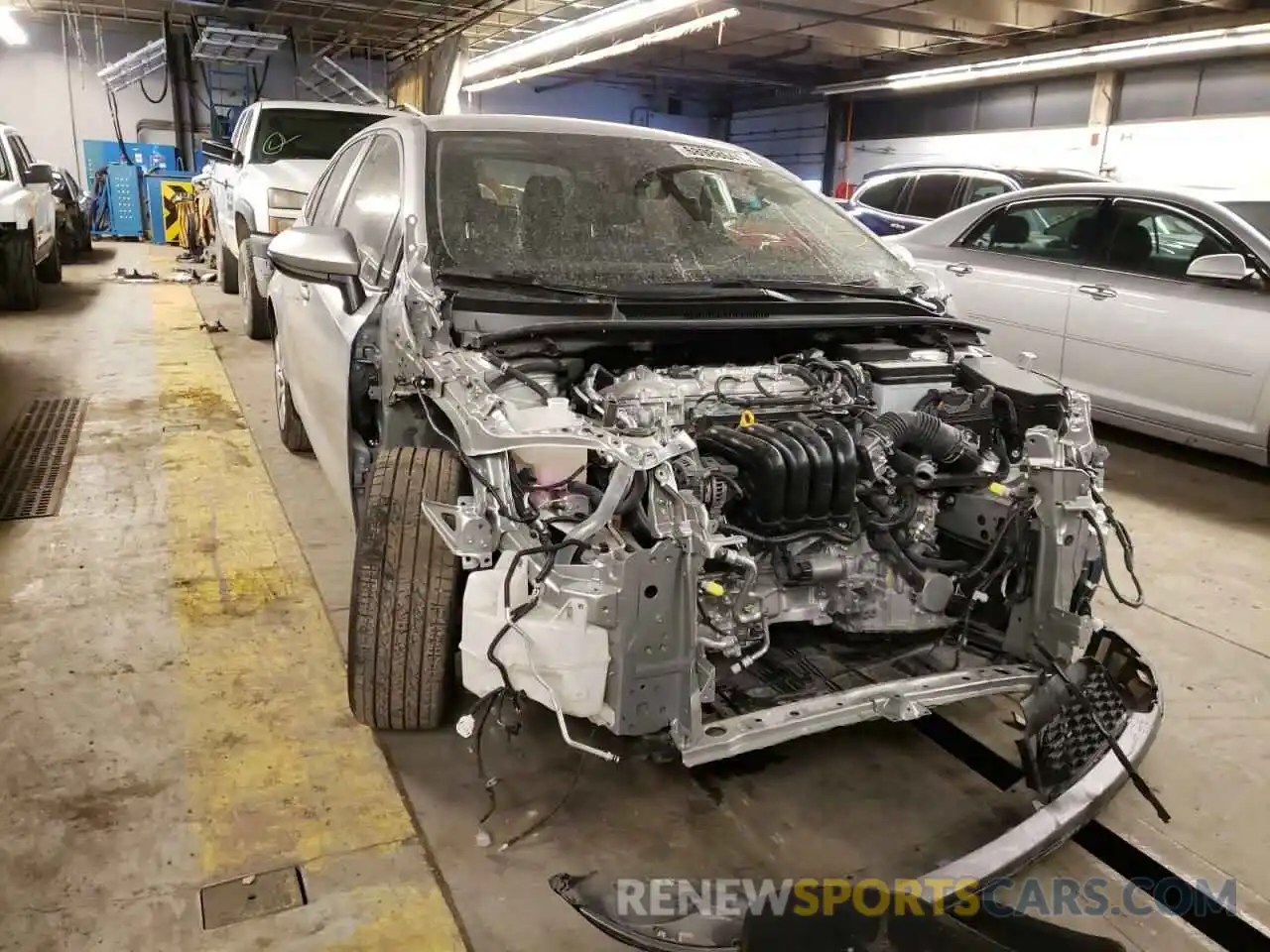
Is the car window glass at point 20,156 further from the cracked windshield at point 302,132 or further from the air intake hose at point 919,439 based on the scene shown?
the air intake hose at point 919,439

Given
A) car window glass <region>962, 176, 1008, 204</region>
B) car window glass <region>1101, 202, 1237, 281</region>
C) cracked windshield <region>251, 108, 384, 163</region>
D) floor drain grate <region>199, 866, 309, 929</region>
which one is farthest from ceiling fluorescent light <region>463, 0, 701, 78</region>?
floor drain grate <region>199, 866, 309, 929</region>

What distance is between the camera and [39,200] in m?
9.23

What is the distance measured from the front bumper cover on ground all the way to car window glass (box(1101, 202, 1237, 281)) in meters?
4.04

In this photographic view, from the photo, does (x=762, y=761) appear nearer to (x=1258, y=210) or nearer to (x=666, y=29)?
(x=1258, y=210)

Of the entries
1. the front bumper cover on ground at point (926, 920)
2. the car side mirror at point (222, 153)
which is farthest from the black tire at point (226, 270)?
the front bumper cover on ground at point (926, 920)

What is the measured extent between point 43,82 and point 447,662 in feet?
63.2

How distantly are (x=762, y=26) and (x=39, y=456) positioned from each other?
11.3 meters

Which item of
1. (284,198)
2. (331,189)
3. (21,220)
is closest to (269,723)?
(331,189)

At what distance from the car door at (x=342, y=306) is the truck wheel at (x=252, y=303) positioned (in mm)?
4213

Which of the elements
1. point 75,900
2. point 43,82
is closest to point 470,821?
point 75,900

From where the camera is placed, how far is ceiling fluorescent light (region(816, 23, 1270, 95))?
10.2 metres

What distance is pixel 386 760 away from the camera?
253 cm

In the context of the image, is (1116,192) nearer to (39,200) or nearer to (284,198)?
(284,198)

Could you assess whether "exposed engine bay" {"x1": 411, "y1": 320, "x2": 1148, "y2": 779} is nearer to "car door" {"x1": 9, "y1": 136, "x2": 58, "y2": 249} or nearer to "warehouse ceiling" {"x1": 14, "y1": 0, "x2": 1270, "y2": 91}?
"car door" {"x1": 9, "y1": 136, "x2": 58, "y2": 249}
